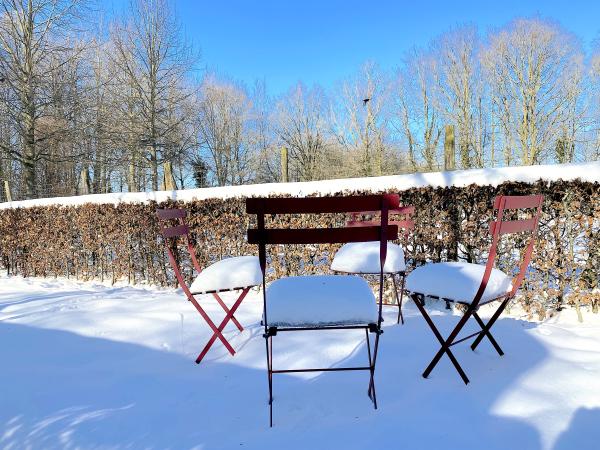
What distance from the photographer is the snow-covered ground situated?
180cm

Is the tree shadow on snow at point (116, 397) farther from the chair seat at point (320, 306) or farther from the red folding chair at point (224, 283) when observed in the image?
the chair seat at point (320, 306)

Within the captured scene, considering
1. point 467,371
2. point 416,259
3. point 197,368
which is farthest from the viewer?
point 416,259

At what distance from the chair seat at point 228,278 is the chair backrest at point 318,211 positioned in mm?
857

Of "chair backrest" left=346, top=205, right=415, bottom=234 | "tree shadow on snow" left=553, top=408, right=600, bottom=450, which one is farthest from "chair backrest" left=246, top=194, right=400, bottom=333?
"chair backrest" left=346, top=205, right=415, bottom=234

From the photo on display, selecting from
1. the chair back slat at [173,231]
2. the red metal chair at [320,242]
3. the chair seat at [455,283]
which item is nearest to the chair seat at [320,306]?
the red metal chair at [320,242]

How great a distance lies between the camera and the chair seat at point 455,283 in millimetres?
2123

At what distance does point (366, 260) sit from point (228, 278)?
4.23 feet

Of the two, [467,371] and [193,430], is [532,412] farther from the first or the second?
[193,430]

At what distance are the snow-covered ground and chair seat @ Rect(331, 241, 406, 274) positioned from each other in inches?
21.5

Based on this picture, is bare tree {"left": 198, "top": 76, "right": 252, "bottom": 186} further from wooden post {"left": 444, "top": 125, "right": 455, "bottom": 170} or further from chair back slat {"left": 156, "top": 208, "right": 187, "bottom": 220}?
chair back slat {"left": 156, "top": 208, "right": 187, "bottom": 220}

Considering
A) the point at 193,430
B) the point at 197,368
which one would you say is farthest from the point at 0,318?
the point at 193,430

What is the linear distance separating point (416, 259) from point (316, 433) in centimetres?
295

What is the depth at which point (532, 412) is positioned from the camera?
1879 mm

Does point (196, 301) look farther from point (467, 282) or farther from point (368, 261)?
point (467, 282)
